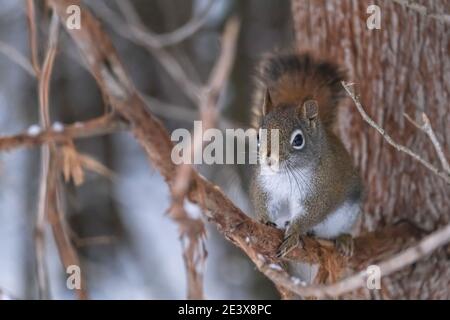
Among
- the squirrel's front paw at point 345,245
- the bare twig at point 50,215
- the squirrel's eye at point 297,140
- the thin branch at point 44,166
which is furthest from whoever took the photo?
the squirrel's front paw at point 345,245

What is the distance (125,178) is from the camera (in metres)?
3.54

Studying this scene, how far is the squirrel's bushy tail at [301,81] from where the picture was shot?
6.66 feet

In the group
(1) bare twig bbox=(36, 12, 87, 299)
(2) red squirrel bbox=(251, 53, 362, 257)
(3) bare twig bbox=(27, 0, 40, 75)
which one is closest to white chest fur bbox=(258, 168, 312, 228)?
(2) red squirrel bbox=(251, 53, 362, 257)

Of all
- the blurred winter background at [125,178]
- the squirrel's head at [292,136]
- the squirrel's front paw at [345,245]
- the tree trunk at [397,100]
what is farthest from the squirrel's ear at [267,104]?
the blurred winter background at [125,178]

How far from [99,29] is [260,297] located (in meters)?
2.03

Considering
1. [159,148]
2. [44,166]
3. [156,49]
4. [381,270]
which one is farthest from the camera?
[156,49]

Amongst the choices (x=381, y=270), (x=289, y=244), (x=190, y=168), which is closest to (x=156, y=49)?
(x=289, y=244)

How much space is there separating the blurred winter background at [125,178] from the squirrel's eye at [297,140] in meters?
1.17

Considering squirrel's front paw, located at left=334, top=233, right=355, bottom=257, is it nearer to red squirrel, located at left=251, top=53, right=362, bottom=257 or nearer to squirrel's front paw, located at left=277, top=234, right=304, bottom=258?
red squirrel, located at left=251, top=53, right=362, bottom=257

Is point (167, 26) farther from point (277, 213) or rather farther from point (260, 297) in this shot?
point (277, 213)

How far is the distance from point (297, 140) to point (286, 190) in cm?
16

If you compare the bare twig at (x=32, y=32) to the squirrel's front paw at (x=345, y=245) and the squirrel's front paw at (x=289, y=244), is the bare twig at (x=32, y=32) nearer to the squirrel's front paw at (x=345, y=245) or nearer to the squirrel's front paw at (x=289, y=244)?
the squirrel's front paw at (x=289, y=244)

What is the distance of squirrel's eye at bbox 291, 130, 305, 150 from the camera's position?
1851 millimetres

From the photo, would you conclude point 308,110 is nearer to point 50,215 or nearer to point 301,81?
point 301,81
